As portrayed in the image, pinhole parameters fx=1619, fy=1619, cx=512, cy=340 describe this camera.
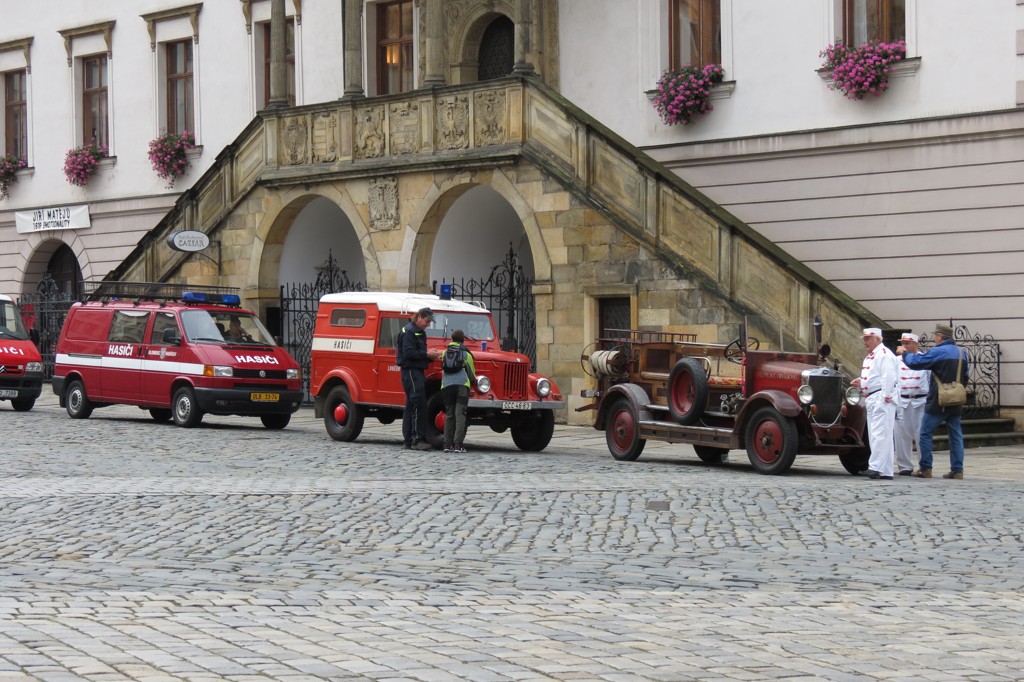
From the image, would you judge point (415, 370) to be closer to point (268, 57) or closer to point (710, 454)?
point (710, 454)

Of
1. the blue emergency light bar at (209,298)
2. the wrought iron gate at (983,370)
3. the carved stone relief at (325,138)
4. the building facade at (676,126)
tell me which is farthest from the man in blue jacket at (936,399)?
the carved stone relief at (325,138)

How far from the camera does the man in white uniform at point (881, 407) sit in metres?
17.0

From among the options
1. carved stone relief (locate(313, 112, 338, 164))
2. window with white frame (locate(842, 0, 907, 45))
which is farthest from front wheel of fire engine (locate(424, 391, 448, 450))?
window with white frame (locate(842, 0, 907, 45))

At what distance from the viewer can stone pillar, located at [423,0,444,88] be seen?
27.8 m

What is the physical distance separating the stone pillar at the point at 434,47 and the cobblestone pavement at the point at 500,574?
457 inches

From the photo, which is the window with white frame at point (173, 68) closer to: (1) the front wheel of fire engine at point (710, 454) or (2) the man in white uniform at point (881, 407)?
(1) the front wheel of fire engine at point (710, 454)

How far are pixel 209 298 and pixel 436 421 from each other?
6.11m

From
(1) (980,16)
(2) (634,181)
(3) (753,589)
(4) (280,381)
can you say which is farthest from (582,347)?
(3) (753,589)

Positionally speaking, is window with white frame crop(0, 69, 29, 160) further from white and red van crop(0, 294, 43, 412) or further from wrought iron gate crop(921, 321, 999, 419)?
wrought iron gate crop(921, 321, 999, 419)

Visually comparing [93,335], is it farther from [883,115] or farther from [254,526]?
[254,526]

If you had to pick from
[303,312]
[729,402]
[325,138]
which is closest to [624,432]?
[729,402]

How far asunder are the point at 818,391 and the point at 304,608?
9564 millimetres

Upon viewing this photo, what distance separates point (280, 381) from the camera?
80.6ft

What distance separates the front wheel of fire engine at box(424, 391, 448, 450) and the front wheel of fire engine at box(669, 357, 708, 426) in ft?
11.8
